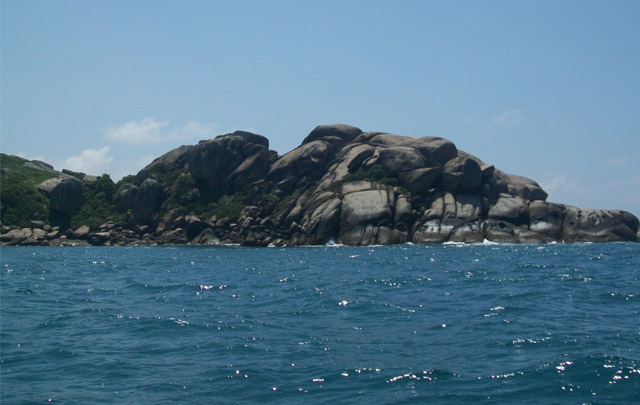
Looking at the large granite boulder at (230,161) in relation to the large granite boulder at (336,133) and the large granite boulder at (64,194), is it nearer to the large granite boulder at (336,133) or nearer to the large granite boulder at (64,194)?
the large granite boulder at (336,133)

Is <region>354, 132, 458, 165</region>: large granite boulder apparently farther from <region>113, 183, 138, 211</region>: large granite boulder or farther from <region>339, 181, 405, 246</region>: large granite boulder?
<region>113, 183, 138, 211</region>: large granite boulder

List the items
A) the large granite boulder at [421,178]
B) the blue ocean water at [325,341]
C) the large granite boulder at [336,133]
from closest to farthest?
the blue ocean water at [325,341], the large granite boulder at [421,178], the large granite boulder at [336,133]

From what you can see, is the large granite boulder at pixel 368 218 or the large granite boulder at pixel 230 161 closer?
the large granite boulder at pixel 368 218

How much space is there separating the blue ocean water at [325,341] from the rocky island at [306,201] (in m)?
41.8

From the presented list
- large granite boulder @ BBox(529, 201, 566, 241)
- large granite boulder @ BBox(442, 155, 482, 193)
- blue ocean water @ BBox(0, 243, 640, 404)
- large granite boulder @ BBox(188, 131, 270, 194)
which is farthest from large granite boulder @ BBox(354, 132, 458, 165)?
blue ocean water @ BBox(0, 243, 640, 404)

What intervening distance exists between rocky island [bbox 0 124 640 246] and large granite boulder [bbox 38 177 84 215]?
16 cm

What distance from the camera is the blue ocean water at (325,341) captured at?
11.0m

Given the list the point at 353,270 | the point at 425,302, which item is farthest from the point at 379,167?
the point at 425,302

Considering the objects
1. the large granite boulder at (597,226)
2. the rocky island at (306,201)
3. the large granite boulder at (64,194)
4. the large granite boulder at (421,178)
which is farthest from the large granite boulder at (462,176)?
the large granite boulder at (64,194)

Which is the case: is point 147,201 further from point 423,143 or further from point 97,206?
point 423,143

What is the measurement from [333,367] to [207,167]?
7901cm

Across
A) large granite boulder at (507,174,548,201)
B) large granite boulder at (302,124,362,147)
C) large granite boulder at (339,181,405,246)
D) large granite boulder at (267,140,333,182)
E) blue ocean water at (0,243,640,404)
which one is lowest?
blue ocean water at (0,243,640,404)

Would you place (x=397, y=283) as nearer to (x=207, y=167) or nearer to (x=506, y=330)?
(x=506, y=330)

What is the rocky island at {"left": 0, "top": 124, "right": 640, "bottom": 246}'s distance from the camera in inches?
2721
